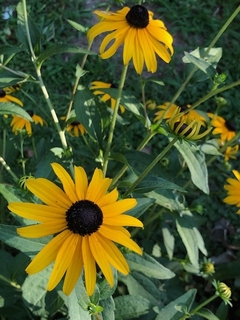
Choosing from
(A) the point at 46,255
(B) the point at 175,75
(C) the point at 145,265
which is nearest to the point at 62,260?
(A) the point at 46,255

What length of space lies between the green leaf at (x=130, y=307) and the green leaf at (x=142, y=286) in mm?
118

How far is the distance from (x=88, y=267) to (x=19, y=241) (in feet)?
0.66

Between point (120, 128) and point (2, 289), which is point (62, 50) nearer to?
point (2, 289)

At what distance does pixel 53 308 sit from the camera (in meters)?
1.30

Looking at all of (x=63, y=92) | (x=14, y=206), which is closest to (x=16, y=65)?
(x=63, y=92)

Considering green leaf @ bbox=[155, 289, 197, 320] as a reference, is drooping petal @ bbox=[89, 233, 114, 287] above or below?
above

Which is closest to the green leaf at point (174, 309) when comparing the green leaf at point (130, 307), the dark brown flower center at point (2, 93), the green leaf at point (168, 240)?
the green leaf at point (130, 307)

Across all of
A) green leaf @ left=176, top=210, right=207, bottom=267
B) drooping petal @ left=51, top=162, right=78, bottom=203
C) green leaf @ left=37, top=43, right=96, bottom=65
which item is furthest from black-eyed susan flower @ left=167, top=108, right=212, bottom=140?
green leaf @ left=176, top=210, right=207, bottom=267

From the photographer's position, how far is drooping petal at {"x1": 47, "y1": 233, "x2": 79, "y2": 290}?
0.91 m

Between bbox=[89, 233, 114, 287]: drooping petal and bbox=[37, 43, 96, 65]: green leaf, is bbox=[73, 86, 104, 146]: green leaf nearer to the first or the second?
bbox=[37, 43, 96, 65]: green leaf

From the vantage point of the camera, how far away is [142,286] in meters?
1.49

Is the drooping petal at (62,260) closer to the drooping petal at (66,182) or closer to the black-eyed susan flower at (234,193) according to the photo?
the drooping petal at (66,182)

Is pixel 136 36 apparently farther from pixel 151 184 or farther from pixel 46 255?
pixel 46 255

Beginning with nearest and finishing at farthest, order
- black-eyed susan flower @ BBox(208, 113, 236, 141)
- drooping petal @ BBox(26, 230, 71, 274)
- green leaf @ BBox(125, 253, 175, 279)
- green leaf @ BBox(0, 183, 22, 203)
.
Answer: drooping petal @ BBox(26, 230, 71, 274), green leaf @ BBox(0, 183, 22, 203), green leaf @ BBox(125, 253, 175, 279), black-eyed susan flower @ BBox(208, 113, 236, 141)
